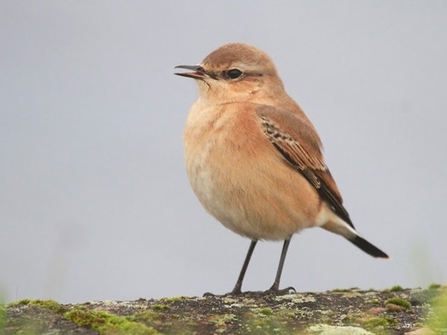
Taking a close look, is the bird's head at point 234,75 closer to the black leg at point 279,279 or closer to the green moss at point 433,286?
the black leg at point 279,279

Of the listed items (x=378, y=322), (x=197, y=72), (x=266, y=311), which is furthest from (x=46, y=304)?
(x=197, y=72)

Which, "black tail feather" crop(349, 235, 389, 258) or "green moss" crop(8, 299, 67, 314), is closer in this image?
"green moss" crop(8, 299, 67, 314)

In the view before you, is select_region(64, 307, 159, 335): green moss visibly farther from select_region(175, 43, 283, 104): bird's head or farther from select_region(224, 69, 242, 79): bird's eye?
select_region(224, 69, 242, 79): bird's eye

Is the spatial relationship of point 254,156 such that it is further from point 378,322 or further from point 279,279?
point 378,322

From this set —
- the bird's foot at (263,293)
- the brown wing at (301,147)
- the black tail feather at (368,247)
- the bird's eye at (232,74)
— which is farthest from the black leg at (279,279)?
the bird's eye at (232,74)

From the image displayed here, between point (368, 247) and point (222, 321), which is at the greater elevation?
point (368, 247)

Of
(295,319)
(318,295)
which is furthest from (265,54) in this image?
(295,319)

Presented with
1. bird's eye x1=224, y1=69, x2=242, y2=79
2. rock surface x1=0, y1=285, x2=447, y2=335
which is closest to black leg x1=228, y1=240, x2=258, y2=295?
rock surface x1=0, y1=285, x2=447, y2=335
